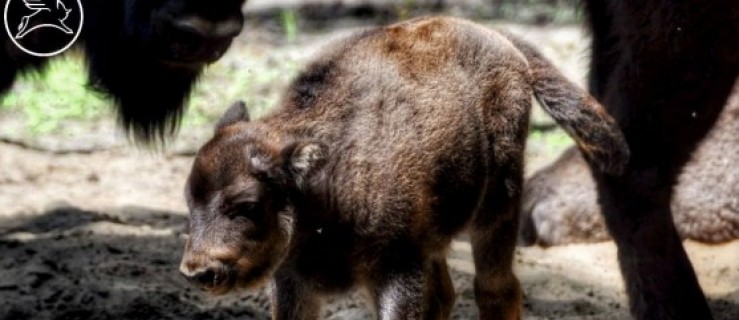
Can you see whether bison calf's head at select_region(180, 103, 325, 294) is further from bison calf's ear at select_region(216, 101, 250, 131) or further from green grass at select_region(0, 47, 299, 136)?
green grass at select_region(0, 47, 299, 136)

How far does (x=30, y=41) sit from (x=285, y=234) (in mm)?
2074

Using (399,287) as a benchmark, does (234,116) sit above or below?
above

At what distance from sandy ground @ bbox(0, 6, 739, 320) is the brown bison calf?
69 cm

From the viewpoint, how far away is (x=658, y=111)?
186 inches

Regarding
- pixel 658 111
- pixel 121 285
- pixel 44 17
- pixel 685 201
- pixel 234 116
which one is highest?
pixel 234 116

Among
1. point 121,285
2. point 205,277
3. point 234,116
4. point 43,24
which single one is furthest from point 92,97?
point 205,277

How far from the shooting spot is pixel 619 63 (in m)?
4.80

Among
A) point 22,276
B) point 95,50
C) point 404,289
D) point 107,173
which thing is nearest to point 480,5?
point 107,173

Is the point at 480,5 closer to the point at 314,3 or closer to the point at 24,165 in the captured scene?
the point at 314,3

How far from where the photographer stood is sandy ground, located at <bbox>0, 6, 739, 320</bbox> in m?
4.69

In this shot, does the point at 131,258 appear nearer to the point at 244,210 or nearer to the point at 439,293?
the point at 439,293

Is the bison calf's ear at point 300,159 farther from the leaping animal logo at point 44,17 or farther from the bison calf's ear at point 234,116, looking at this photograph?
the leaping animal logo at point 44,17

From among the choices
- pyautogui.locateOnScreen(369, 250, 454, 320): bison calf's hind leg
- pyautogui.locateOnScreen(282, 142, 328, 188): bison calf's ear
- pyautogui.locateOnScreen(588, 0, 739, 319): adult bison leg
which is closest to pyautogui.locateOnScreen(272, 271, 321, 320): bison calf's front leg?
pyautogui.locateOnScreen(369, 250, 454, 320): bison calf's hind leg

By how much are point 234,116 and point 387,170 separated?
1.41ft
